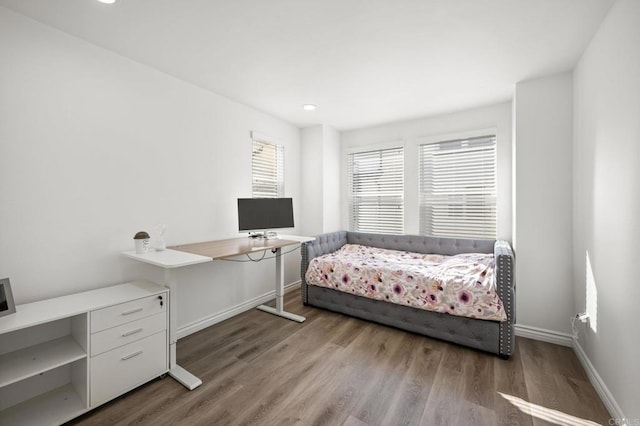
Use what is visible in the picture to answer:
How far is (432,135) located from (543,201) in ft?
5.36

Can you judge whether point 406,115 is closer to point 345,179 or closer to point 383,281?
point 345,179

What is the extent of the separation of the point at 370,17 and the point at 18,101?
2.34 meters

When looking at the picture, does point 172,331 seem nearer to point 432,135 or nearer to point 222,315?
point 222,315

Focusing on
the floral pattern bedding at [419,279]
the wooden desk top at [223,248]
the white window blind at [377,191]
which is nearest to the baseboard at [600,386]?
the floral pattern bedding at [419,279]

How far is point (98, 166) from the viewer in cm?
212

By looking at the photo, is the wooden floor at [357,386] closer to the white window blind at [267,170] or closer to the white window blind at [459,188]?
the white window blind at [459,188]

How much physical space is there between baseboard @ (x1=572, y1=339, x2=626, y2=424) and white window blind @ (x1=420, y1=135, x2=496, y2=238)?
1.50 m

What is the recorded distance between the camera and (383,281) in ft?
9.36

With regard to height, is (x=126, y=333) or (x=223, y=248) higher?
(x=223, y=248)

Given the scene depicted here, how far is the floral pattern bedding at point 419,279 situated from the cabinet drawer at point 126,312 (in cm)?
172

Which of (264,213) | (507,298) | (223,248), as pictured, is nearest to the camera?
(507,298)

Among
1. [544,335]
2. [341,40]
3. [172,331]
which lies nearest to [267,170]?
[341,40]

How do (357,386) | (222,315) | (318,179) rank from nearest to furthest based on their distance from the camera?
(357,386), (222,315), (318,179)

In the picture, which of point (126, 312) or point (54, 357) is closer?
point (54, 357)
